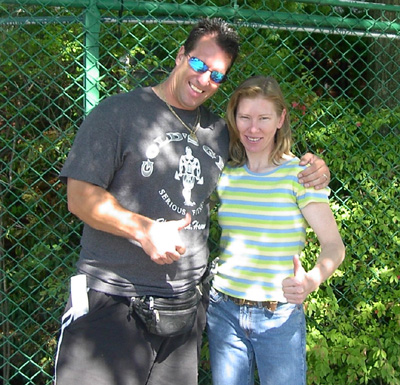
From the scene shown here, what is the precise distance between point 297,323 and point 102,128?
1160 mm

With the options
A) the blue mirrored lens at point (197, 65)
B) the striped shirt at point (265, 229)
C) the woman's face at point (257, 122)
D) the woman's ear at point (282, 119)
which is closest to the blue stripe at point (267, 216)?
the striped shirt at point (265, 229)

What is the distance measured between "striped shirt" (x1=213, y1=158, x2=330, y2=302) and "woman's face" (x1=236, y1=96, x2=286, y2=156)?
127mm

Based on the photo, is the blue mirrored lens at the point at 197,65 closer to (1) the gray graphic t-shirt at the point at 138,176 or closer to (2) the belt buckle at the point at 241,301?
(1) the gray graphic t-shirt at the point at 138,176

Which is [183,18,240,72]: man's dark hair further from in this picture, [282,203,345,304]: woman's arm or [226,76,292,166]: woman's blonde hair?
[282,203,345,304]: woman's arm

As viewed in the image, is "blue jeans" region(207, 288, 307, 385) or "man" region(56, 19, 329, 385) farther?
"blue jeans" region(207, 288, 307, 385)

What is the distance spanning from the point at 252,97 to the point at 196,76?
0.91ft

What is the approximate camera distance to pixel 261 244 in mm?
2420

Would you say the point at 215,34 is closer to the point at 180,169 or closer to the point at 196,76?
the point at 196,76

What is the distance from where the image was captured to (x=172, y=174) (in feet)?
7.44

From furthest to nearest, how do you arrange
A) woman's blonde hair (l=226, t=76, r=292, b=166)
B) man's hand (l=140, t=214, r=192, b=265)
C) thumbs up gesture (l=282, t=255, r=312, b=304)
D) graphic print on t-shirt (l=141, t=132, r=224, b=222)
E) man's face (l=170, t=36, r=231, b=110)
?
woman's blonde hair (l=226, t=76, r=292, b=166)
man's face (l=170, t=36, r=231, b=110)
graphic print on t-shirt (l=141, t=132, r=224, b=222)
thumbs up gesture (l=282, t=255, r=312, b=304)
man's hand (l=140, t=214, r=192, b=265)

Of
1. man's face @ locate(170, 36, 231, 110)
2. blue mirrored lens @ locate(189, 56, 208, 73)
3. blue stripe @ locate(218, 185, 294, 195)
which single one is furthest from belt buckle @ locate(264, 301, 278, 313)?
blue mirrored lens @ locate(189, 56, 208, 73)

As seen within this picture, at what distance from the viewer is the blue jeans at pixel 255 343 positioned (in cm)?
240

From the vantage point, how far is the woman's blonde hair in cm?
246

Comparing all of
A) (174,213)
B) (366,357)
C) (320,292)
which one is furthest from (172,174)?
(366,357)
